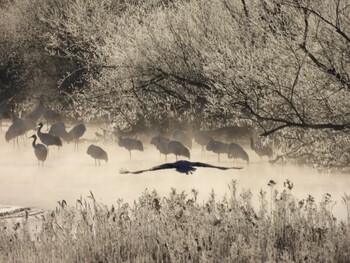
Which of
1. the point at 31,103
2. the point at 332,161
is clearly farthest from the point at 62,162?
the point at 31,103

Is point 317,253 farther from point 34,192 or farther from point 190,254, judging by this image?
point 34,192

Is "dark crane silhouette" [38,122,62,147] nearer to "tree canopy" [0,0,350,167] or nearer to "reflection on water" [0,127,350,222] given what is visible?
"reflection on water" [0,127,350,222]

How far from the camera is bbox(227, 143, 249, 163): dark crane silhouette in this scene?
945 inches

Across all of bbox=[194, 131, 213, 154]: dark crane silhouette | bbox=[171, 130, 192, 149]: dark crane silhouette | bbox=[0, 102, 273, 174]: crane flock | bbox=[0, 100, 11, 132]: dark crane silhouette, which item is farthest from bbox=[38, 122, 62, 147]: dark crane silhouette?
bbox=[0, 100, 11, 132]: dark crane silhouette

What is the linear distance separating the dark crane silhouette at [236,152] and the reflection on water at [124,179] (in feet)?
1.16

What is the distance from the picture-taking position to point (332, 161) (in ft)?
66.1

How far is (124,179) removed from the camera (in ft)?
70.2

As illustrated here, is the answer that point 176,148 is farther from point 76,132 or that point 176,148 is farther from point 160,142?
point 76,132

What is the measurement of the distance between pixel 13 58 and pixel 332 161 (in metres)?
21.5

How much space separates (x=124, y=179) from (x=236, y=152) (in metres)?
4.12

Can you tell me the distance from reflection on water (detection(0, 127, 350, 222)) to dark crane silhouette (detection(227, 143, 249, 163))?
1.16 ft

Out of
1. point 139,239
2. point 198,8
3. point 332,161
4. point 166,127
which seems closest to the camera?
point 139,239

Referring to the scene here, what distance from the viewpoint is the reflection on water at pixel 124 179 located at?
60.2ft

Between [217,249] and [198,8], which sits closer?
[217,249]
